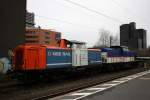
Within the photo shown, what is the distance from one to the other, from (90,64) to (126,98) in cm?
1679

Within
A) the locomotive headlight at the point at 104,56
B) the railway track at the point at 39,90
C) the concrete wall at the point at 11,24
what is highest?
the concrete wall at the point at 11,24

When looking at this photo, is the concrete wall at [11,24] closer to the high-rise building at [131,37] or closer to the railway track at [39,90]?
the railway track at [39,90]

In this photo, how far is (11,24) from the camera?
2930 centimetres

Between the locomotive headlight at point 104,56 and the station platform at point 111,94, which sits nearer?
the station platform at point 111,94

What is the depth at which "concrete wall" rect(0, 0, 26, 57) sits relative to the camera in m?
28.0

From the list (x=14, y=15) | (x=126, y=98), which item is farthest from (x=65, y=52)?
(x=126, y=98)

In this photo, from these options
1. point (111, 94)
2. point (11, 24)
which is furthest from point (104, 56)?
point (111, 94)

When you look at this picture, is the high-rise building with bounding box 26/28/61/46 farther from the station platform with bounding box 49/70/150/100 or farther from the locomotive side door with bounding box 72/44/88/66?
the station platform with bounding box 49/70/150/100

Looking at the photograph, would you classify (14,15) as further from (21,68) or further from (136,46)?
(136,46)

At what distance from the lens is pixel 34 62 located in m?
22.4

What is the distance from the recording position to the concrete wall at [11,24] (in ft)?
92.0

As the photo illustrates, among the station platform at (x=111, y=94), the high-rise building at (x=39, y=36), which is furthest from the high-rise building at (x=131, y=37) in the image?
the station platform at (x=111, y=94)

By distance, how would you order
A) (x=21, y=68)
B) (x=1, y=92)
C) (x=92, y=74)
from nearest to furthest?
(x=1, y=92), (x=21, y=68), (x=92, y=74)

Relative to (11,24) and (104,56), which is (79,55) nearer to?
(11,24)
